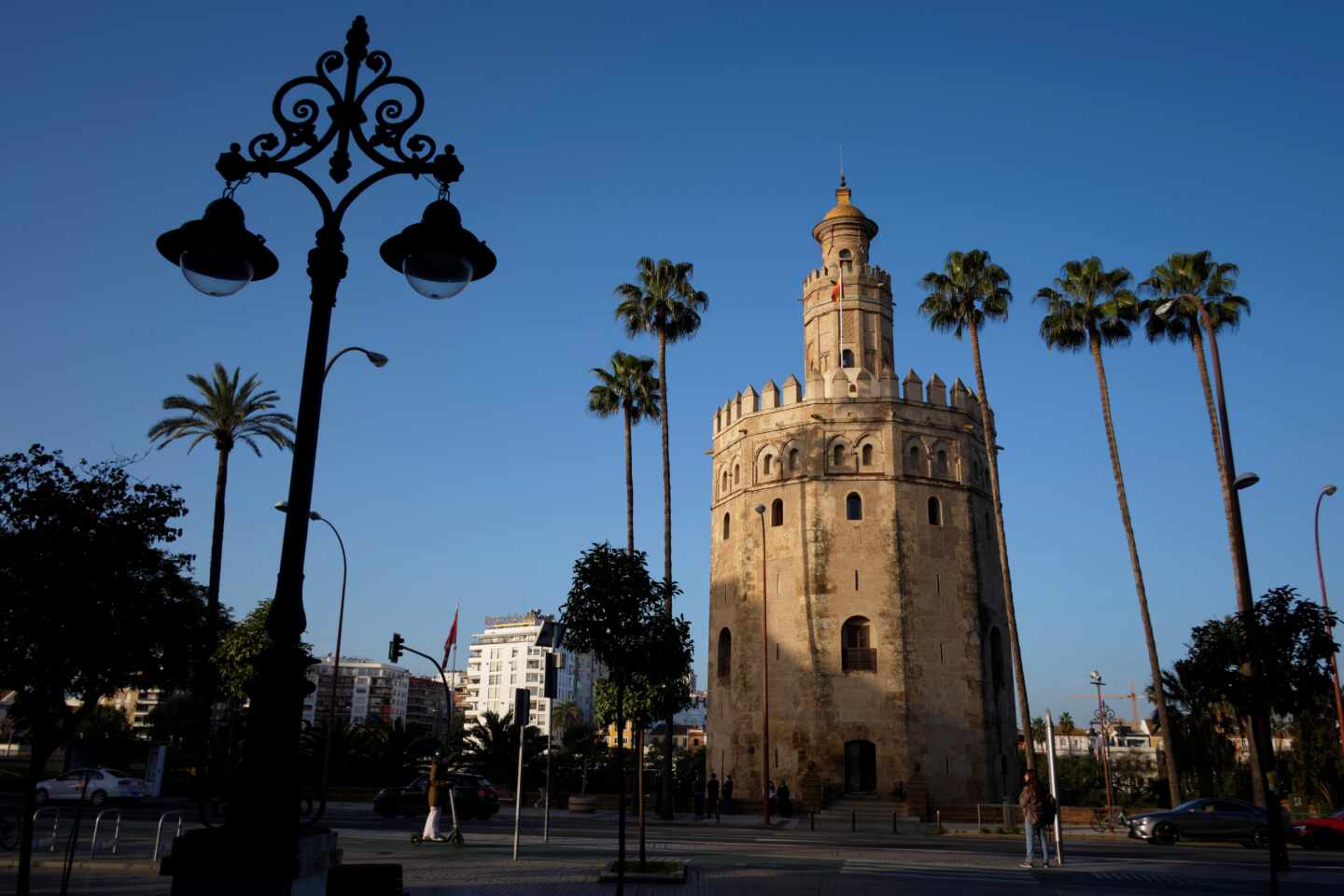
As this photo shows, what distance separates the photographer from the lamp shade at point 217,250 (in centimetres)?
643

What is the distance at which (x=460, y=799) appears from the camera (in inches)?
1105

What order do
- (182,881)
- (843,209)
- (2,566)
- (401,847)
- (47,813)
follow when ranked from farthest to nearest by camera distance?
(843,209) → (47,813) → (401,847) → (2,566) → (182,881)

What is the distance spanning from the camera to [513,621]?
176 m

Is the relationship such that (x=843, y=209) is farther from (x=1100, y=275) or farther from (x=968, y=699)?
(x=968, y=699)

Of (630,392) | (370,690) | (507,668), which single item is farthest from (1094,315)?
(370,690)

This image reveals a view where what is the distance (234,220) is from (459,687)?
168093mm

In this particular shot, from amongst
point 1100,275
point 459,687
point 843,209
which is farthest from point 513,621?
point 1100,275

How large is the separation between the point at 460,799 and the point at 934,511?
22205 millimetres

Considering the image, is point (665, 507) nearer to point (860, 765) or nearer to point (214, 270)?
point (860, 765)

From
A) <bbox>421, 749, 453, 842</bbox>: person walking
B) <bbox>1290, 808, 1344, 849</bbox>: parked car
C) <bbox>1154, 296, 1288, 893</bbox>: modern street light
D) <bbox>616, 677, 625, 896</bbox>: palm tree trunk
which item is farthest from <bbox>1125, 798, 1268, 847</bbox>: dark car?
<bbox>421, 749, 453, 842</bbox>: person walking

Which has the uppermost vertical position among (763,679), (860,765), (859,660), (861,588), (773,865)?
(861,588)

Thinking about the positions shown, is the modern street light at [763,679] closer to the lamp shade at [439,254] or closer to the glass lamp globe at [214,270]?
the lamp shade at [439,254]

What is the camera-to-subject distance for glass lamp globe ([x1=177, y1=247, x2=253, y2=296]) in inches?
257

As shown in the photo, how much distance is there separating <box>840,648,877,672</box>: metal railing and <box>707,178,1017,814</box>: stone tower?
8cm
